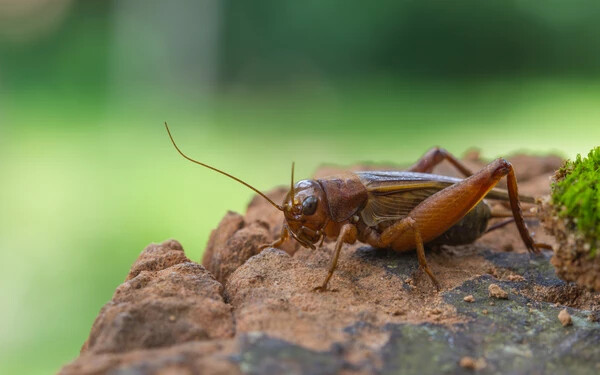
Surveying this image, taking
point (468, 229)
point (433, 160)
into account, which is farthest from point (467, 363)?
point (433, 160)

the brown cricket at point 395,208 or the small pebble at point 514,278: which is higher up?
the brown cricket at point 395,208

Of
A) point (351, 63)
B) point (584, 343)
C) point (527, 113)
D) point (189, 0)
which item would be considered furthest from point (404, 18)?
point (584, 343)

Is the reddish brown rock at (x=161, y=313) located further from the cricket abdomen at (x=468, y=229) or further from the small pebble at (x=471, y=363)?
the cricket abdomen at (x=468, y=229)

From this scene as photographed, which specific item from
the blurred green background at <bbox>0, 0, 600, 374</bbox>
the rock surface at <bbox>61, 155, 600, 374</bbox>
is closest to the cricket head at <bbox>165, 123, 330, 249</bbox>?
the rock surface at <bbox>61, 155, 600, 374</bbox>

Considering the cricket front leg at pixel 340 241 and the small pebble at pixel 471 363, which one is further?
the cricket front leg at pixel 340 241

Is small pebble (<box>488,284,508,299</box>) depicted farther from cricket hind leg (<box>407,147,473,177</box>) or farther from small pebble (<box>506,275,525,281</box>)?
cricket hind leg (<box>407,147,473,177</box>)

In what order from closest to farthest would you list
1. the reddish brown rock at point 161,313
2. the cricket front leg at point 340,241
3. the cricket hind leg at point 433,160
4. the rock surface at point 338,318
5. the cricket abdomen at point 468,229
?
the rock surface at point 338,318 < the reddish brown rock at point 161,313 < the cricket front leg at point 340,241 < the cricket abdomen at point 468,229 < the cricket hind leg at point 433,160

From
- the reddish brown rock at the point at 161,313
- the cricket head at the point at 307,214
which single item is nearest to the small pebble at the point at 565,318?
the cricket head at the point at 307,214
